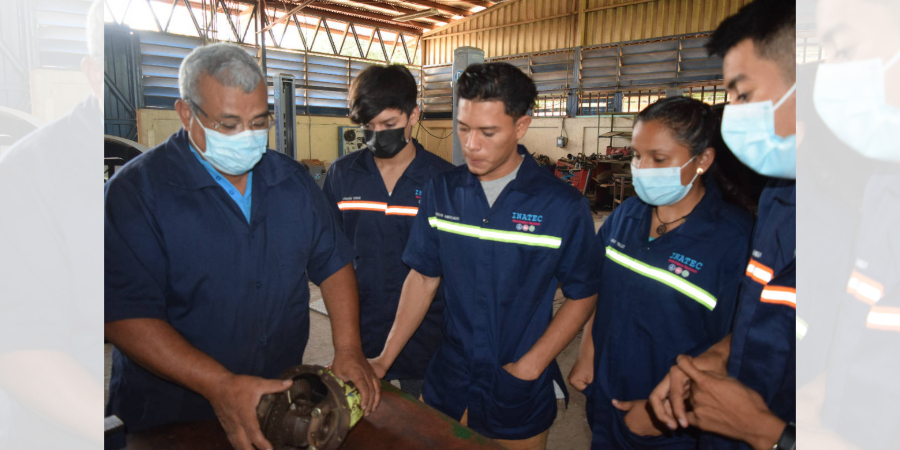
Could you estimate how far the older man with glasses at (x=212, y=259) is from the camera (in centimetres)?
116

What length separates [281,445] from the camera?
1073mm

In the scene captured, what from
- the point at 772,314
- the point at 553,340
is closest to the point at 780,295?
the point at 772,314

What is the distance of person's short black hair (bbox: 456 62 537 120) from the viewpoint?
150 cm

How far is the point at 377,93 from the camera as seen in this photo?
2125mm

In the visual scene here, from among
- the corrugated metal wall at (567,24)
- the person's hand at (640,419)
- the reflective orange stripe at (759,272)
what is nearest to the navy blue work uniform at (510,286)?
the person's hand at (640,419)

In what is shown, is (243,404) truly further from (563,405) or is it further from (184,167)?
(563,405)

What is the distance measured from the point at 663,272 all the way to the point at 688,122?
468 mm

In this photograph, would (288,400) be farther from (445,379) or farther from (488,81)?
(488,81)

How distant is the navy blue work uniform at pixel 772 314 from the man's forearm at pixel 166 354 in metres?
1.18

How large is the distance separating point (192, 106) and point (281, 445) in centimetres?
93

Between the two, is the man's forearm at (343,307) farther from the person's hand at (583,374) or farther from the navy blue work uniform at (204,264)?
the person's hand at (583,374)

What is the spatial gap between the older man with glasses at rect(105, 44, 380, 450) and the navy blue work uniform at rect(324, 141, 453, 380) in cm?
59

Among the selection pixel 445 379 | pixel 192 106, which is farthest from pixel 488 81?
pixel 445 379

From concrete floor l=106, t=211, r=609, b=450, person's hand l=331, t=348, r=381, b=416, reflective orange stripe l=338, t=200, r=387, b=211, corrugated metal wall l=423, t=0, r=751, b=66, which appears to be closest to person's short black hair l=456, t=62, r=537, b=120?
reflective orange stripe l=338, t=200, r=387, b=211
